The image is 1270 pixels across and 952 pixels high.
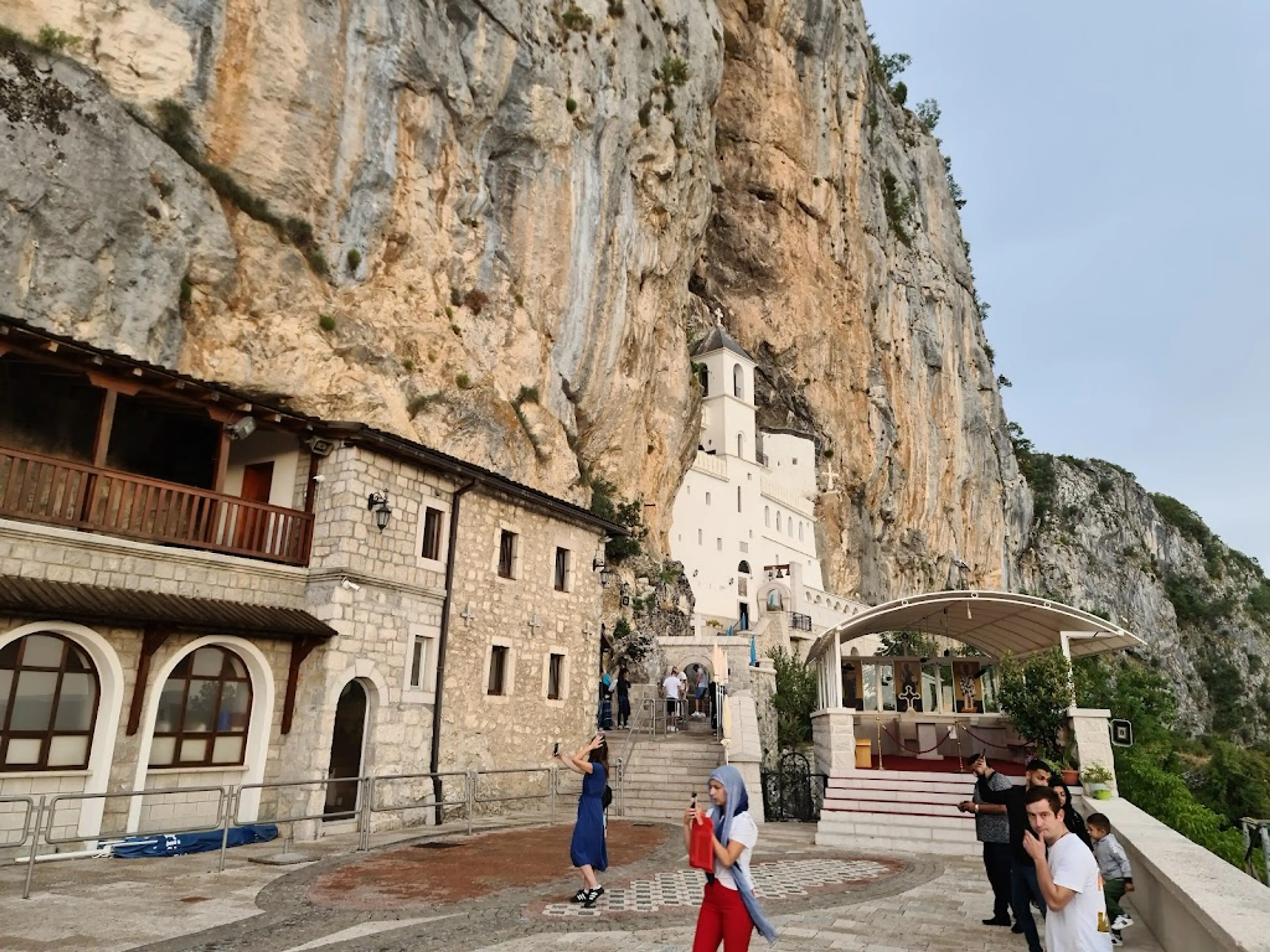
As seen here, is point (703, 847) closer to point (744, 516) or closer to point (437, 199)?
point (437, 199)

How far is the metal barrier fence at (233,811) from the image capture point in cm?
900

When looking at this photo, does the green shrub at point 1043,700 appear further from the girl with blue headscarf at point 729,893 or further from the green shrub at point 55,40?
the green shrub at point 55,40

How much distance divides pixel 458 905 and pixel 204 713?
6.35 m

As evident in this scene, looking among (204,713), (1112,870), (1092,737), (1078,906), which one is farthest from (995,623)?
(1078,906)

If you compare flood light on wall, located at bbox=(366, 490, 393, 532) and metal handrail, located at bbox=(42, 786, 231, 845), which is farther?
flood light on wall, located at bbox=(366, 490, 393, 532)

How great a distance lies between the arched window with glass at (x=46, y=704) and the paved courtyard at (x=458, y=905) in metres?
1.49

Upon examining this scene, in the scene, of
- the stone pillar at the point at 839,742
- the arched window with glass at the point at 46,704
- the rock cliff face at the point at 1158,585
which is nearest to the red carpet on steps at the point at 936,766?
the stone pillar at the point at 839,742

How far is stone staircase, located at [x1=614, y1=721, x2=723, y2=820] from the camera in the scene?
58.2 feet

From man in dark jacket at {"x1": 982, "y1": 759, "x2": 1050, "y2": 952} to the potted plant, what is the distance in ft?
20.1

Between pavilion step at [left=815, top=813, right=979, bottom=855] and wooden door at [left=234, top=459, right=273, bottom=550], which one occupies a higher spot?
wooden door at [left=234, top=459, right=273, bottom=550]

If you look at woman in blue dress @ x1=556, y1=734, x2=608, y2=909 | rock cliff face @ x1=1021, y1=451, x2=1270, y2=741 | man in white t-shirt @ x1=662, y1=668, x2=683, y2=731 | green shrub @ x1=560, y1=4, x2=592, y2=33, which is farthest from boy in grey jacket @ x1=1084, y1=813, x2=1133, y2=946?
rock cliff face @ x1=1021, y1=451, x2=1270, y2=741

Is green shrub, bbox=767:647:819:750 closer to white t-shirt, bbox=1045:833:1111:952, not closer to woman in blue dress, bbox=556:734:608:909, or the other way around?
woman in blue dress, bbox=556:734:608:909

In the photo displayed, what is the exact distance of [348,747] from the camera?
14125 mm

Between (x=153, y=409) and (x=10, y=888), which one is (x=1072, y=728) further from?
(x=153, y=409)
